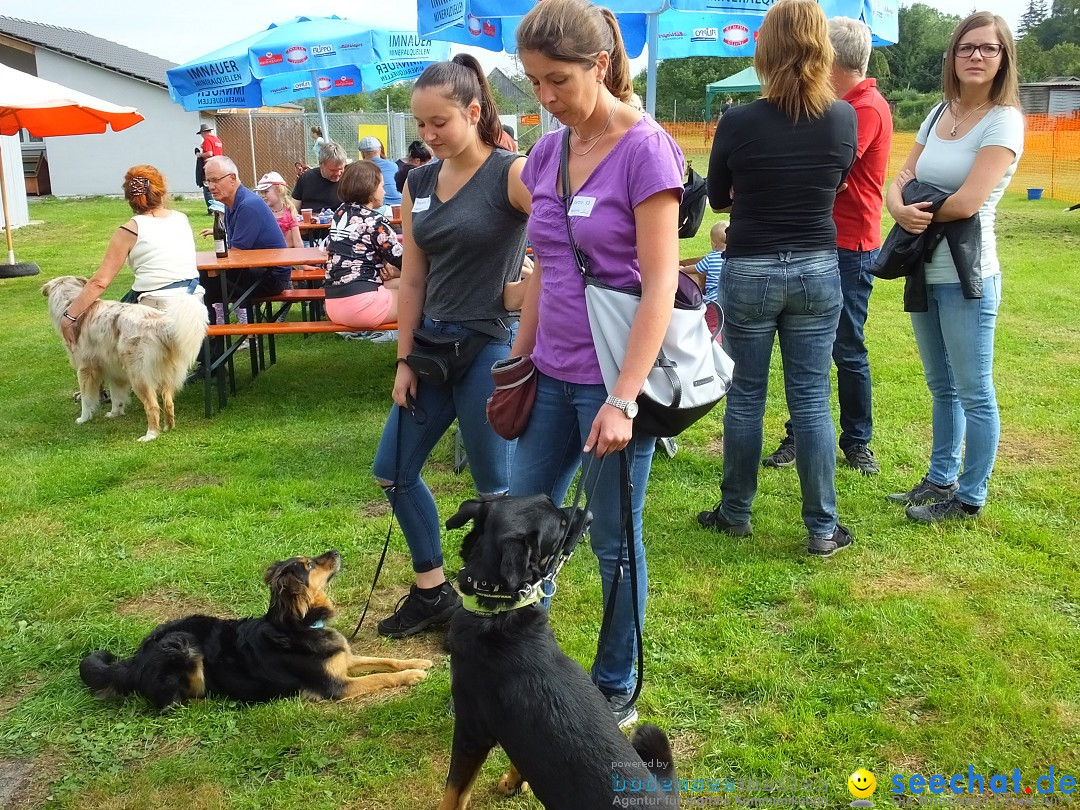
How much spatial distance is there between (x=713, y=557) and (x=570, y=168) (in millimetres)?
2068

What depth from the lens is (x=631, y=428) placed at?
2.14 m

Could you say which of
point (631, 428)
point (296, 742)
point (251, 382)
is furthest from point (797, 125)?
point (251, 382)

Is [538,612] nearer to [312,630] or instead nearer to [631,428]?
[631,428]

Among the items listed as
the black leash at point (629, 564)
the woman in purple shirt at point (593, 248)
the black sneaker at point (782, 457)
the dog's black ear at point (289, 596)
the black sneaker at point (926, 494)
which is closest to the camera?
the woman in purple shirt at point (593, 248)

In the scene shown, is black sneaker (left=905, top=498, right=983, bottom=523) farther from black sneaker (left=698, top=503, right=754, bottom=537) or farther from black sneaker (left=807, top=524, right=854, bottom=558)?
black sneaker (left=698, top=503, right=754, bottom=537)

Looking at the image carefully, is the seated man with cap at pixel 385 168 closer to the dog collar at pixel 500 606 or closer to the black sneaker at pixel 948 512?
the black sneaker at pixel 948 512

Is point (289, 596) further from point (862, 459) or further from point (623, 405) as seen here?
point (862, 459)

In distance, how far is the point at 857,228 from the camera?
14.5ft

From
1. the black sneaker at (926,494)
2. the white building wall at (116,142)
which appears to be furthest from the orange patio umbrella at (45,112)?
the white building wall at (116,142)

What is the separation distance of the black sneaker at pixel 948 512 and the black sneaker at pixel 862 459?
0.59m

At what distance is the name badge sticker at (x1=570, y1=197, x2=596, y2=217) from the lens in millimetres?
2105

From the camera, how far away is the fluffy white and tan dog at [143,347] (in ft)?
18.8

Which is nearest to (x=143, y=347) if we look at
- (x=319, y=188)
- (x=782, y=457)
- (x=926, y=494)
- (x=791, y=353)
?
(x=782, y=457)

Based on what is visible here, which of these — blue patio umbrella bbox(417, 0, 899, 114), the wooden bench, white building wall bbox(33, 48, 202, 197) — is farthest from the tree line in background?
the wooden bench
